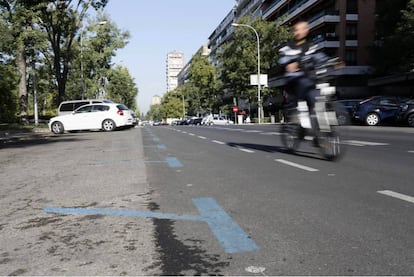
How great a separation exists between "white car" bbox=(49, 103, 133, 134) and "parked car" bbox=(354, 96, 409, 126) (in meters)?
13.1

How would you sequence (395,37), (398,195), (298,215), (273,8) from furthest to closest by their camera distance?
(273,8)
(395,37)
(398,195)
(298,215)

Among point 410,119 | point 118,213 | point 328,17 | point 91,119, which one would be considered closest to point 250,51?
point 328,17

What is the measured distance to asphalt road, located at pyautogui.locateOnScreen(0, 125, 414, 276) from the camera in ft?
9.52

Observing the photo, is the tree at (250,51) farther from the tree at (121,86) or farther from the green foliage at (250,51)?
the tree at (121,86)

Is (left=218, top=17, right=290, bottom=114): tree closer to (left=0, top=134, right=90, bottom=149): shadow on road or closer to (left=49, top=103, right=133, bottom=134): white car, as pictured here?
(left=49, top=103, right=133, bottom=134): white car

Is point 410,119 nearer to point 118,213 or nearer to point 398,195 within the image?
point 398,195

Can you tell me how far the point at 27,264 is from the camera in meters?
2.98

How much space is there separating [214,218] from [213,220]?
7cm

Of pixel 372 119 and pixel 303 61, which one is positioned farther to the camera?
pixel 372 119

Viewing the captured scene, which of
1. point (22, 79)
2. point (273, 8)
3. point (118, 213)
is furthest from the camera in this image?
point (273, 8)

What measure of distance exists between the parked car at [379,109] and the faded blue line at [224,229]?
20926 millimetres

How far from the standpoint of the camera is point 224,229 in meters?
3.64

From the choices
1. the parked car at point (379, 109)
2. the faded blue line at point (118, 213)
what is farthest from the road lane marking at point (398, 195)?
the parked car at point (379, 109)

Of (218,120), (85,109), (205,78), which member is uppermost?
(205,78)
